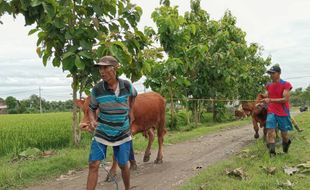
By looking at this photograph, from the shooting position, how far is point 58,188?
259 inches

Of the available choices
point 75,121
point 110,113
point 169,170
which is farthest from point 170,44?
point 110,113

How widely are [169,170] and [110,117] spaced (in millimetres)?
2719

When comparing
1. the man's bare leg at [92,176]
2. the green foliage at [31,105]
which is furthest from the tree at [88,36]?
the green foliage at [31,105]

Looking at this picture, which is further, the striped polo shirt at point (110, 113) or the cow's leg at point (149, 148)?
the cow's leg at point (149, 148)

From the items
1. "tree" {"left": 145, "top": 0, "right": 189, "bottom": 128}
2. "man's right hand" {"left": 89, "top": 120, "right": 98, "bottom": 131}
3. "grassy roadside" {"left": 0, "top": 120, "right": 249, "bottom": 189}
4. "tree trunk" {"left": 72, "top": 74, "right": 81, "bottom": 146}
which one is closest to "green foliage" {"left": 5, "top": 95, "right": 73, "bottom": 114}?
"tree" {"left": 145, "top": 0, "right": 189, "bottom": 128}

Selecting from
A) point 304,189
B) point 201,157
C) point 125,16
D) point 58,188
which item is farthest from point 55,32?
point 304,189

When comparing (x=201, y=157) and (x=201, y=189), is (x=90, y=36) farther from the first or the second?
(x=201, y=189)

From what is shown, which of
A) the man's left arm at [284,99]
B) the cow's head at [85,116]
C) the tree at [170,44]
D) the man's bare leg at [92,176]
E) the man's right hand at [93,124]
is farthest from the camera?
the tree at [170,44]

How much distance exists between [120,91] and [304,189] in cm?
273

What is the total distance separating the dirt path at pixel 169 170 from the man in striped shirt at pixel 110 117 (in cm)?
128

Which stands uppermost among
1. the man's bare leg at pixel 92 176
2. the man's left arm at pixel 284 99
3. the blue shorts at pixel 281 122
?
the man's left arm at pixel 284 99

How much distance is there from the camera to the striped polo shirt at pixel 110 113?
5.08 m

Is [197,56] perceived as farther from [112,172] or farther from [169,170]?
[112,172]

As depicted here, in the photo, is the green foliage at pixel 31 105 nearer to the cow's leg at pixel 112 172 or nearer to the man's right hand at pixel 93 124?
the cow's leg at pixel 112 172
